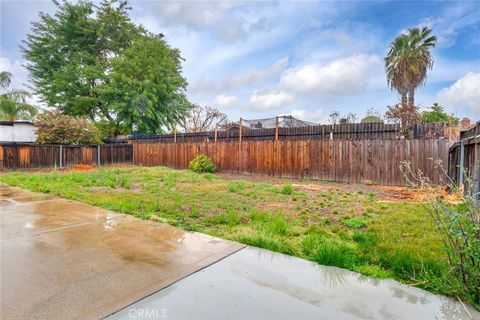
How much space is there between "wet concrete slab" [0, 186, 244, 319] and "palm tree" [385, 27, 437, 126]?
15.2 meters

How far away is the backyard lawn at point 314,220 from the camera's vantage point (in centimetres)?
255

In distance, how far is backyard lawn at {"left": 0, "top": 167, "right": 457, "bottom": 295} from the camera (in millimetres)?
2549

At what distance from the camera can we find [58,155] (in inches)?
540

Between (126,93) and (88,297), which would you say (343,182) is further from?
(126,93)

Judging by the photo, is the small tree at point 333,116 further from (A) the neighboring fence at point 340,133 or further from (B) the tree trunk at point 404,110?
(A) the neighboring fence at point 340,133

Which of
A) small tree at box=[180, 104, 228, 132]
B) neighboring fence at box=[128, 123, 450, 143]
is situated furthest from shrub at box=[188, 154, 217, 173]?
small tree at box=[180, 104, 228, 132]

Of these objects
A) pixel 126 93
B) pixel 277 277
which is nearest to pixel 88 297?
pixel 277 277

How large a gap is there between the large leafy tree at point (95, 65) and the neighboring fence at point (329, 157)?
289 inches

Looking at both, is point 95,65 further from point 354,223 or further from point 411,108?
point 354,223

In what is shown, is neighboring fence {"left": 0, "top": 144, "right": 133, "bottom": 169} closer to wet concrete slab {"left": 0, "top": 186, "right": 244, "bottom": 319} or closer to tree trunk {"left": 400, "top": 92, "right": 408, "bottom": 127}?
wet concrete slab {"left": 0, "top": 186, "right": 244, "bottom": 319}

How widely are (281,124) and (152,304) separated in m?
10.5

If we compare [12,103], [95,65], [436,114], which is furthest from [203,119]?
[436,114]

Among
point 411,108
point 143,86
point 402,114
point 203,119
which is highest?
point 143,86

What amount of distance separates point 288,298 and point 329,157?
777 cm
